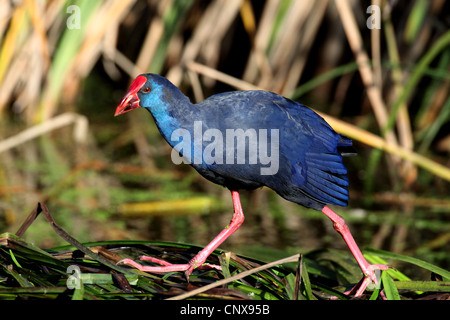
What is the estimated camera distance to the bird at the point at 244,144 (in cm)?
169

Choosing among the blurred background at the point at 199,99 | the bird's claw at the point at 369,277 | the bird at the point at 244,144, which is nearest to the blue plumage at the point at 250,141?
the bird at the point at 244,144

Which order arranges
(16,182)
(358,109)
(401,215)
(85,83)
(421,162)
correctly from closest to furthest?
(421,162) < (401,215) < (16,182) < (358,109) < (85,83)

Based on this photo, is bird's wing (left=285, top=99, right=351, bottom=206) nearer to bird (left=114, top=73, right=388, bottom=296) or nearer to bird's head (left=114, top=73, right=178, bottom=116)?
bird (left=114, top=73, right=388, bottom=296)

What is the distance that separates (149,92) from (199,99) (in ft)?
5.54

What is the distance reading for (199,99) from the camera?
341 cm

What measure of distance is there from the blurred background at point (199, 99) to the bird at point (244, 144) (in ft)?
2.04

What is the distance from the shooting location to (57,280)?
162 centimetres

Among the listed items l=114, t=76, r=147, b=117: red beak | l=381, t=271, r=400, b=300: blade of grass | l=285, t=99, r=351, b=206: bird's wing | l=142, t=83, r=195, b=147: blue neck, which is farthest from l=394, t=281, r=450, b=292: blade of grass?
l=114, t=76, r=147, b=117: red beak

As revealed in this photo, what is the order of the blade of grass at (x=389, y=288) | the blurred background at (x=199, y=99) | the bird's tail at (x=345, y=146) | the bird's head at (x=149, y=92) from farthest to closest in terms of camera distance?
the blurred background at (x=199, y=99) → the bird's tail at (x=345, y=146) → the bird's head at (x=149, y=92) → the blade of grass at (x=389, y=288)

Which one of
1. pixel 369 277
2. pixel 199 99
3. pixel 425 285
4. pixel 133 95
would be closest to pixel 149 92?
pixel 133 95

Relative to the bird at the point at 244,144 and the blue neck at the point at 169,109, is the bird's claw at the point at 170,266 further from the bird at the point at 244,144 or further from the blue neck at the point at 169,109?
the blue neck at the point at 169,109

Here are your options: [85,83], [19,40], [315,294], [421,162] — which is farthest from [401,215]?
[85,83]
